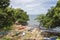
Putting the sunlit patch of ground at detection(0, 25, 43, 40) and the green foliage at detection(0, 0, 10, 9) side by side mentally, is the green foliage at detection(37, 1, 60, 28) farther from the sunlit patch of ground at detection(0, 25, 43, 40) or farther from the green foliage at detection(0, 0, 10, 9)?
the green foliage at detection(0, 0, 10, 9)

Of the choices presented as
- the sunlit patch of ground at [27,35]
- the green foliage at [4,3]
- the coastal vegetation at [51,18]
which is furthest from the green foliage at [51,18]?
the green foliage at [4,3]

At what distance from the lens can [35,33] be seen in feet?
57.3

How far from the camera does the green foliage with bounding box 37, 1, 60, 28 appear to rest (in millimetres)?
19141

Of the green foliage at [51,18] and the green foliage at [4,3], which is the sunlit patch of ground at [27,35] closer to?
the green foliage at [51,18]

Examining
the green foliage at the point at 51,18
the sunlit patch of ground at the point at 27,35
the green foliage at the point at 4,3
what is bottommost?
the sunlit patch of ground at the point at 27,35

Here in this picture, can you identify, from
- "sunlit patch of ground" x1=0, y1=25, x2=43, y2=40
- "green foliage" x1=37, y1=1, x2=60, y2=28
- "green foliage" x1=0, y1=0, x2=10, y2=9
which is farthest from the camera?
"green foliage" x1=0, y1=0, x2=10, y2=9

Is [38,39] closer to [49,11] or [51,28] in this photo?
[51,28]

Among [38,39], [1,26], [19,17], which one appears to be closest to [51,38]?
[38,39]

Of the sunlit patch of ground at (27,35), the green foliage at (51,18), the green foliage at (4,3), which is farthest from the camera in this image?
the green foliage at (4,3)

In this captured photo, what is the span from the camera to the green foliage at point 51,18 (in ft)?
62.8

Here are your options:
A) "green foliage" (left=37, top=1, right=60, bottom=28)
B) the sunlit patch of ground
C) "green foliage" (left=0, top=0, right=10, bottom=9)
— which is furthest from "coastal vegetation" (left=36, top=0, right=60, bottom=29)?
"green foliage" (left=0, top=0, right=10, bottom=9)

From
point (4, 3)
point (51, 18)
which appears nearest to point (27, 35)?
point (51, 18)

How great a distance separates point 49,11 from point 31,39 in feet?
15.4

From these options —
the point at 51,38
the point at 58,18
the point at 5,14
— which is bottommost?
the point at 51,38
